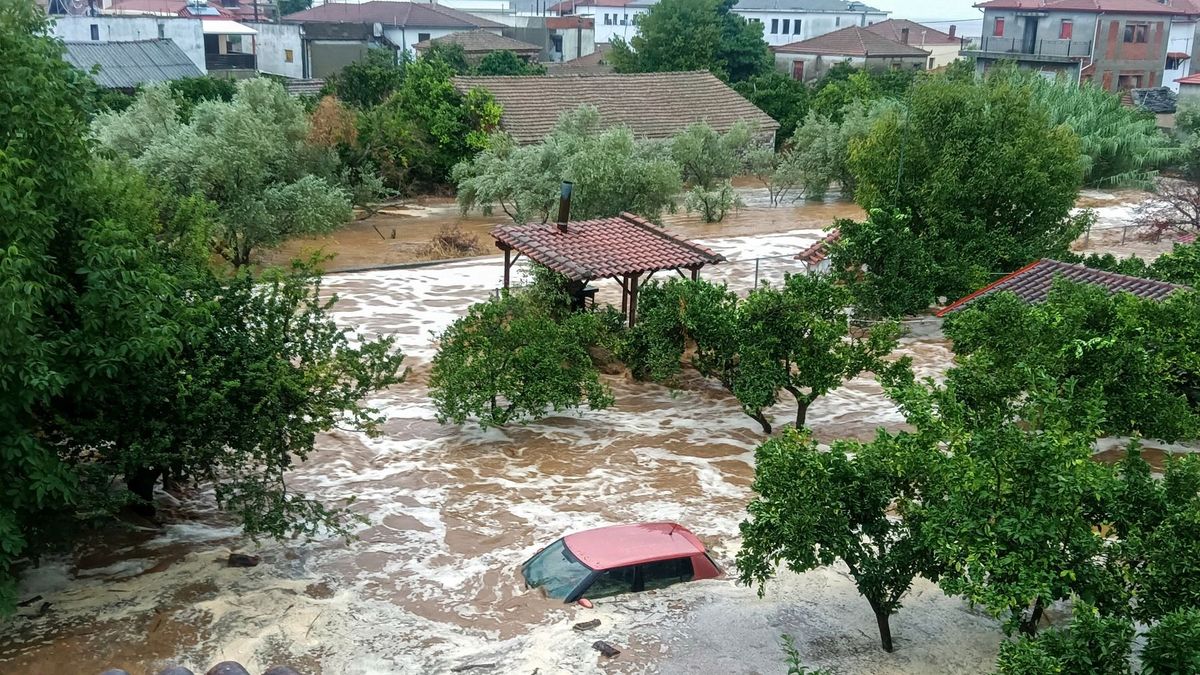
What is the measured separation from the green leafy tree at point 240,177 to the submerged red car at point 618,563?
62.7ft

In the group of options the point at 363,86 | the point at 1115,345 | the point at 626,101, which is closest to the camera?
the point at 1115,345

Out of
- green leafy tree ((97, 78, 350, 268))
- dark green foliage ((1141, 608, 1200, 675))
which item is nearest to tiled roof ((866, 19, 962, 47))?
green leafy tree ((97, 78, 350, 268))

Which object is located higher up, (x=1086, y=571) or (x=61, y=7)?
(x=61, y=7)

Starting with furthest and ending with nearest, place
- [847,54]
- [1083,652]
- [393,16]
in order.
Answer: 1. [393,16]
2. [847,54]
3. [1083,652]

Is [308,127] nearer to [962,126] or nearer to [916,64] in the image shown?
[962,126]

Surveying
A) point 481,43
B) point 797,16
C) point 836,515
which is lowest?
point 836,515

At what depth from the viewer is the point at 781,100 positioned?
5634cm

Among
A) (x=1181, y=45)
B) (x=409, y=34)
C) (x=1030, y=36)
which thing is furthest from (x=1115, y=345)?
(x=409, y=34)

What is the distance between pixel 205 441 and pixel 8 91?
4320 mm

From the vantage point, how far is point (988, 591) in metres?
9.23

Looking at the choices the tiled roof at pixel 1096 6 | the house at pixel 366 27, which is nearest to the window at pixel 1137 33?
the tiled roof at pixel 1096 6

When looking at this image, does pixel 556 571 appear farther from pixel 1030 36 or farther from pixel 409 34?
pixel 409 34

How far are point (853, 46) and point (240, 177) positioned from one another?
170 feet

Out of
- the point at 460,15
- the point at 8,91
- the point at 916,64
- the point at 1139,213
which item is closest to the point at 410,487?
the point at 8,91
